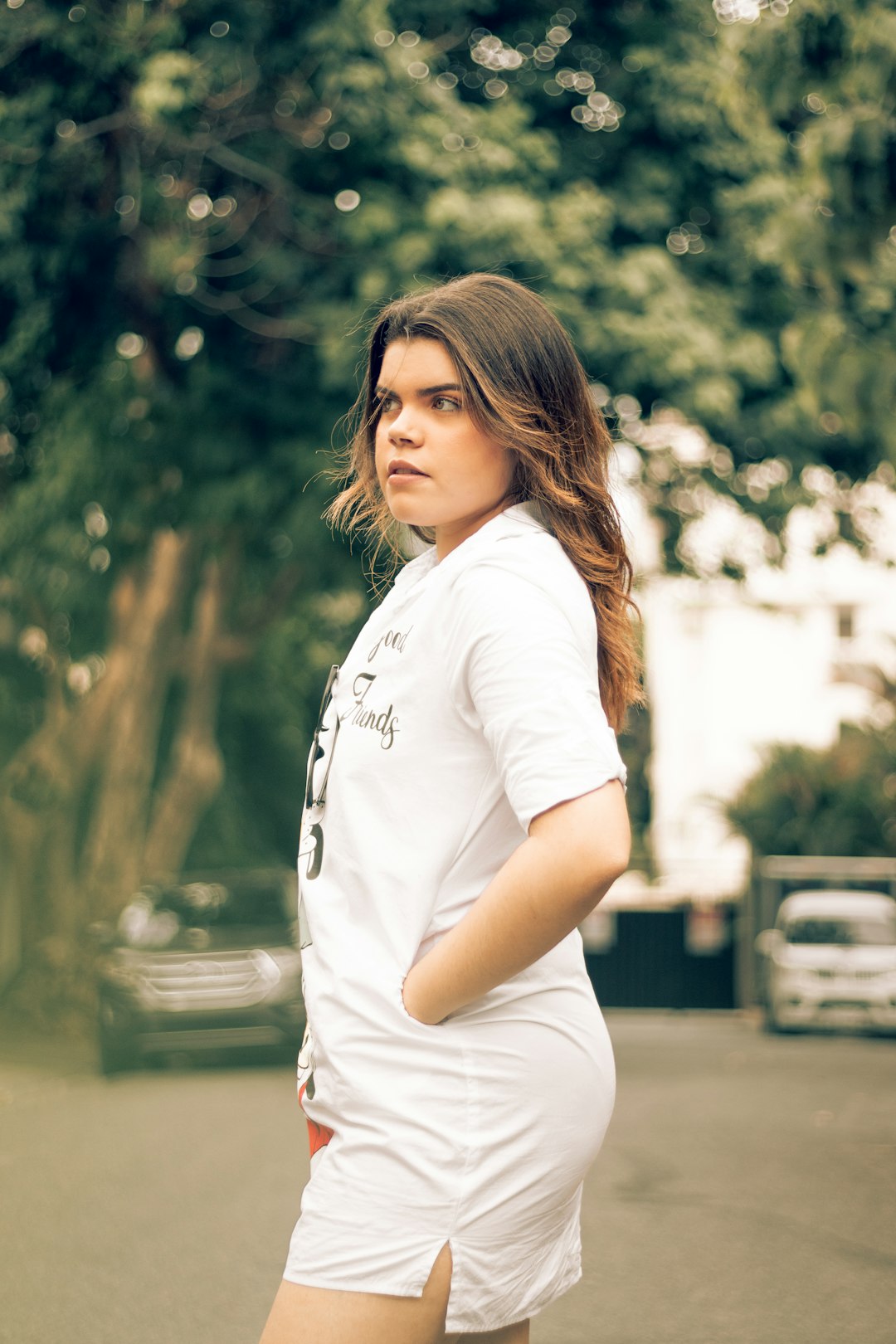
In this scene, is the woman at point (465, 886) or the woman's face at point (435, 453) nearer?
the woman at point (465, 886)

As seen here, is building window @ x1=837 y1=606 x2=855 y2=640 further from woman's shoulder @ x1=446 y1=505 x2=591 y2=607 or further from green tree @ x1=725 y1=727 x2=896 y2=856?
woman's shoulder @ x1=446 y1=505 x2=591 y2=607

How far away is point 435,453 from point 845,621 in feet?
122

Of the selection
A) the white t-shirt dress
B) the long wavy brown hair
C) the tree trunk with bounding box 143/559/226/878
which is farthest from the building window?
the white t-shirt dress

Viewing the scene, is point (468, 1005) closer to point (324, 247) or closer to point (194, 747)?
point (324, 247)

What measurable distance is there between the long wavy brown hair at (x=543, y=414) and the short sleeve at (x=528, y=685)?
16 centimetres

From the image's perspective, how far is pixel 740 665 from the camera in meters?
38.1

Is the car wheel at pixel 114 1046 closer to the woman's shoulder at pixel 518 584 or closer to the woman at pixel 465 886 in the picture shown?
the woman at pixel 465 886

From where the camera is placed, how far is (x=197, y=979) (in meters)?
12.9

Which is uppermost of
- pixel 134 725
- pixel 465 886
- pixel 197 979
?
pixel 465 886

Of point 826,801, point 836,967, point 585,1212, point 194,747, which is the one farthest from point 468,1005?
point 826,801

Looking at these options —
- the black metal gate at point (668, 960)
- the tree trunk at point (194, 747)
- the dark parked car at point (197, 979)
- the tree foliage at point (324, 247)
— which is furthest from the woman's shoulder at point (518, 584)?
the black metal gate at point (668, 960)

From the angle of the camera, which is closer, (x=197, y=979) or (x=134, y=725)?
(x=197, y=979)

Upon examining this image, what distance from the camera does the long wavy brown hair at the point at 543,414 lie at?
178 centimetres

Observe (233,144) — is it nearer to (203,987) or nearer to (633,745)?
(203,987)
